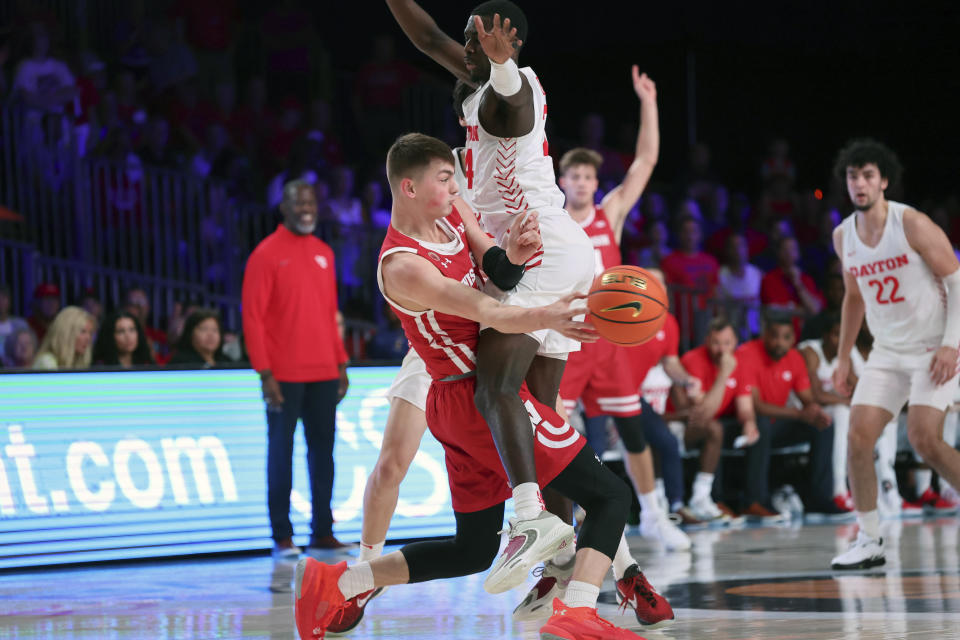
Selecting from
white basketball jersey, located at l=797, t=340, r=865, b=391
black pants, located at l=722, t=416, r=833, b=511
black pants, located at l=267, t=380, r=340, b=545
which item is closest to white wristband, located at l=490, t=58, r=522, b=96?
black pants, located at l=267, t=380, r=340, b=545

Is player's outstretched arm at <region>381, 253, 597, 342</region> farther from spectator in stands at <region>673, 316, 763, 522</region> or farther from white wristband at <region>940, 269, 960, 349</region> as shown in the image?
spectator in stands at <region>673, 316, 763, 522</region>

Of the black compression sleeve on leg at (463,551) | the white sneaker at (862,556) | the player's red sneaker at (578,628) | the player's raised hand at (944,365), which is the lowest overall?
the white sneaker at (862,556)

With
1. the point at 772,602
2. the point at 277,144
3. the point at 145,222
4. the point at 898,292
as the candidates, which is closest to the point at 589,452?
the point at 772,602

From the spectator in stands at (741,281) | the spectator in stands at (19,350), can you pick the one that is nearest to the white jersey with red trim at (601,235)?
the spectator in stands at (19,350)

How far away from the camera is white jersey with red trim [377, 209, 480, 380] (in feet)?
13.2

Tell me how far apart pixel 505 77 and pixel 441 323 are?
0.88 m

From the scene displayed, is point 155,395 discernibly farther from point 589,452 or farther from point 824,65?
point 824,65

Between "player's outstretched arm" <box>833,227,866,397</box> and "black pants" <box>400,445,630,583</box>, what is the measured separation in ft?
9.64

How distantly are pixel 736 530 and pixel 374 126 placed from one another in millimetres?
6658

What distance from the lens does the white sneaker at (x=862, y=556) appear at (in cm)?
617

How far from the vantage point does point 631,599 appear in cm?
462

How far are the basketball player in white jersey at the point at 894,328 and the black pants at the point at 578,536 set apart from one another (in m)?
2.71

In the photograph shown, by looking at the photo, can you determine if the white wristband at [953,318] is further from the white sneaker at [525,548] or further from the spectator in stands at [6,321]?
the spectator in stands at [6,321]

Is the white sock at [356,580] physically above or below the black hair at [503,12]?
below
